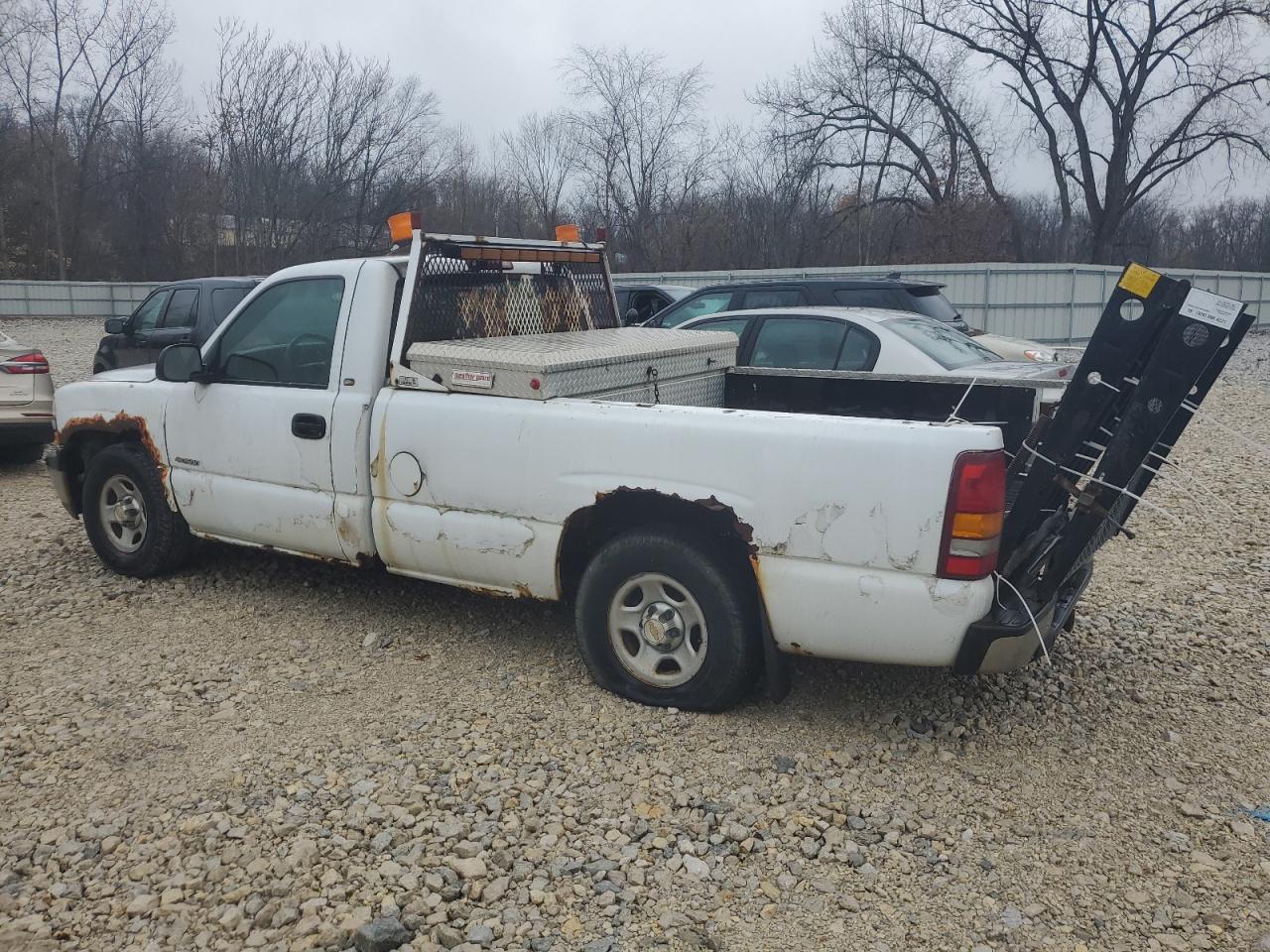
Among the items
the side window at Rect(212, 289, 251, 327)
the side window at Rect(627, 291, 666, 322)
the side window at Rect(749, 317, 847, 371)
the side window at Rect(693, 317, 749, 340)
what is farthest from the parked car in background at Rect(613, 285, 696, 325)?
the side window at Rect(749, 317, 847, 371)

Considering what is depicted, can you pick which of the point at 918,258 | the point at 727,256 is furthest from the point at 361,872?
the point at 727,256

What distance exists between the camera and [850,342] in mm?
8836

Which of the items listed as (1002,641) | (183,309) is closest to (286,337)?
(1002,641)

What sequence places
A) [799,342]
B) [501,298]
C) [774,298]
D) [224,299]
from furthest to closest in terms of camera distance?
[224,299] → [774,298] → [799,342] → [501,298]

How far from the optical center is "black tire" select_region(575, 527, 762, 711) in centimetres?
403

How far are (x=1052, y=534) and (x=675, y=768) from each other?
5.39 ft

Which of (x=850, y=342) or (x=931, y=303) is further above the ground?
(x=931, y=303)

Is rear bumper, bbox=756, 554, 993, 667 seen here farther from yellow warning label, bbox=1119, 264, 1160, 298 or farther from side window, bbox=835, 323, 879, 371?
side window, bbox=835, 323, 879, 371

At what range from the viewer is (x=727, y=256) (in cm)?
3856

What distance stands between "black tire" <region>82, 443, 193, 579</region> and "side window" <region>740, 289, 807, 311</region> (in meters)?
7.42

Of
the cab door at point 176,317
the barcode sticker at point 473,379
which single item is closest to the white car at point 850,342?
the barcode sticker at point 473,379

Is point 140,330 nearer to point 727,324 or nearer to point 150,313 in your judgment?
point 150,313

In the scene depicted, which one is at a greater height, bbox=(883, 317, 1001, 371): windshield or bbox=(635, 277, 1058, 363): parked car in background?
bbox=(635, 277, 1058, 363): parked car in background

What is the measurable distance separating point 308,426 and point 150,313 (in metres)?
11.4
